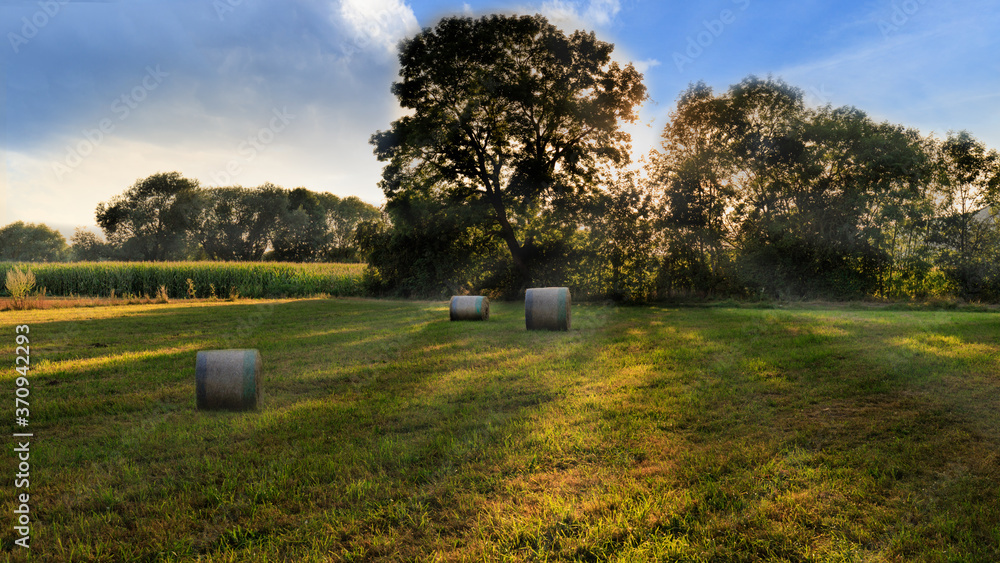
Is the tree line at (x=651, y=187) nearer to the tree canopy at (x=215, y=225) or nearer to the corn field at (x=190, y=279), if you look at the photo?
the corn field at (x=190, y=279)

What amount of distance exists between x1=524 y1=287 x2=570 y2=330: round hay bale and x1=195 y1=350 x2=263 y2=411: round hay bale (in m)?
6.71

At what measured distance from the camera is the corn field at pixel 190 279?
1036 inches

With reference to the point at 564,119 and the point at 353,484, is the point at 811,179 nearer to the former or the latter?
the point at 564,119

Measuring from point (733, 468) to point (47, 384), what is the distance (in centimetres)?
842

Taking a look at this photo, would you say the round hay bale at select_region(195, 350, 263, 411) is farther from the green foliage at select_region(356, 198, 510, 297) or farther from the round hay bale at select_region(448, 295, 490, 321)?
the green foliage at select_region(356, 198, 510, 297)

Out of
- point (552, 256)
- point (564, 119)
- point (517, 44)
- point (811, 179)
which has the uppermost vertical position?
point (517, 44)

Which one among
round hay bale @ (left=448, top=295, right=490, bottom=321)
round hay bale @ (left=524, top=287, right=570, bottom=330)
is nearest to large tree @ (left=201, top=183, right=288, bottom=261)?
round hay bale @ (left=448, top=295, right=490, bottom=321)

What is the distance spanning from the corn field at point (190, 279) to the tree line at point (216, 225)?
21.9 metres

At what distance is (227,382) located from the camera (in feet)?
17.4

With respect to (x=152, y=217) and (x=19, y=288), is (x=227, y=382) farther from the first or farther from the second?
(x=152, y=217)

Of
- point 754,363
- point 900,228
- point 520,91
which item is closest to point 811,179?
point 900,228

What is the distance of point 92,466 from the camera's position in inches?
153

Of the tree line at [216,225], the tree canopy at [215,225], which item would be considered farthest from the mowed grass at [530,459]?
the tree canopy at [215,225]

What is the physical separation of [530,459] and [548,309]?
735 cm
